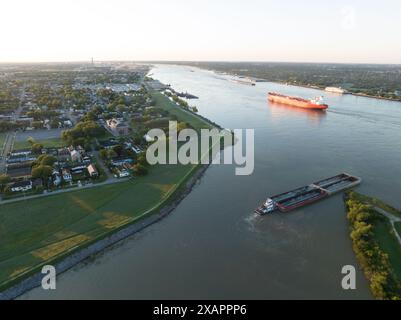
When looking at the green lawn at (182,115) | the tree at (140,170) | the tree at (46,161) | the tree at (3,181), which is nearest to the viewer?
the tree at (3,181)

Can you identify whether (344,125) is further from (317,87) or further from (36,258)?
(317,87)

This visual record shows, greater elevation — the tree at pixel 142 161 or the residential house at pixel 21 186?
the tree at pixel 142 161

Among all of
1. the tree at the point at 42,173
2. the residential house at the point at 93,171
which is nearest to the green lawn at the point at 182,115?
the residential house at the point at 93,171

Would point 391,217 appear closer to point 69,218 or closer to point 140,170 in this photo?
point 140,170

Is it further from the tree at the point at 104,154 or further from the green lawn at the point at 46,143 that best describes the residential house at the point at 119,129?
the tree at the point at 104,154

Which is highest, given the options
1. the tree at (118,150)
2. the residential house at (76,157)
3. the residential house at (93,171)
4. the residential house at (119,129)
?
the residential house at (119,129)

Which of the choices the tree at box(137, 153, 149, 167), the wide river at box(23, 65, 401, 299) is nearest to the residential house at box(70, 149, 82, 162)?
the tree at box(137, 153, 149, 167)
